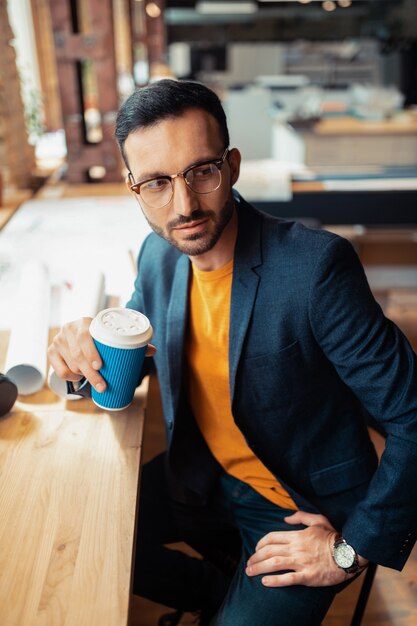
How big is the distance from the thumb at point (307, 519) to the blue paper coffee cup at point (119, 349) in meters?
0.45

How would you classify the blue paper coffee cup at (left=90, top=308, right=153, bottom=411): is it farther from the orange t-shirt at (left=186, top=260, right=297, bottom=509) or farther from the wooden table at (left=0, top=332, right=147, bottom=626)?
the orange t-shirt at (left=186, top=260, right=297, bottom=509)

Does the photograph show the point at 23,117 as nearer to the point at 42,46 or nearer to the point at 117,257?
the point at 117,257

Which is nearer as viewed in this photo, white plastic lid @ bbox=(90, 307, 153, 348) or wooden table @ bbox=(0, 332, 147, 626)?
wooden table @ bbox=(0, 332, 147, 626)

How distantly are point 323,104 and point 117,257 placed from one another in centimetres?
543

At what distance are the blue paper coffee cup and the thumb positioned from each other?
1.47ft

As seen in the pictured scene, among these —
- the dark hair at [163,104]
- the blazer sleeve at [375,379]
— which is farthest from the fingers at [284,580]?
the dark hair at [163,104]

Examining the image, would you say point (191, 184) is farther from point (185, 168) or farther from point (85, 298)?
point (85, 298)

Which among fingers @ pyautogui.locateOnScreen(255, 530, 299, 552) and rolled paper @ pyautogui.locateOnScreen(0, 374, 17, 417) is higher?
rolled paper @ pyautogui.locateOnScreen(0, 374, 17, 417)

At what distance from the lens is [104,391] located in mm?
1051

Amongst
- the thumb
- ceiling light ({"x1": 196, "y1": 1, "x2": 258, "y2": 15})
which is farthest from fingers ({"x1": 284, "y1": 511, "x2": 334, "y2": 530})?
ceiling light ({"x1": 196, "y1": 1, "x2": 258, "y2": 15})

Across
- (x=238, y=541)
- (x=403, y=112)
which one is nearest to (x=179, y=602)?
(x=238, y=541)

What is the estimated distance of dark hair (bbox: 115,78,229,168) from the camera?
1.04 m

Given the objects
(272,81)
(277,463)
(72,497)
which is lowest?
(272,81)

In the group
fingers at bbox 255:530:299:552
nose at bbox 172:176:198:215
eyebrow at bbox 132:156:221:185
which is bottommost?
fingers at bbox 255:530:299:552
